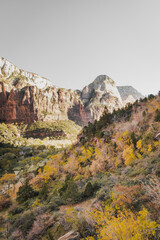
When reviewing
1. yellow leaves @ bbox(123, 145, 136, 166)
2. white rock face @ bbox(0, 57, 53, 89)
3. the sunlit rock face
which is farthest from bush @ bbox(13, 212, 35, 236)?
white rock face @ bbox(0, 57, 53, 89)

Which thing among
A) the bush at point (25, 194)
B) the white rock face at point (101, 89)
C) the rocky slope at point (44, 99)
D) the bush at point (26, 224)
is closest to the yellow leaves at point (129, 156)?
the bush at point (26, 224)

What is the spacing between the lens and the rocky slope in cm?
11150

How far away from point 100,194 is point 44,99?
119650 millimetres

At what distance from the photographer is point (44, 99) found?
4680 inches

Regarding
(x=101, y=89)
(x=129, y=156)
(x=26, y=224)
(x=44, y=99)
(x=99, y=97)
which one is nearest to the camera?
(x=26, y=224)

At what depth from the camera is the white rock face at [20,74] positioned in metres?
136

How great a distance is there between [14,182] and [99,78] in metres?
170

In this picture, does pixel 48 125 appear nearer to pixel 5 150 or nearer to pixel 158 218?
pixel 5 150

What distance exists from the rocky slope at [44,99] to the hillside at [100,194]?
92508 millimetres

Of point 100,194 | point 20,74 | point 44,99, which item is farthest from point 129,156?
point 20,74

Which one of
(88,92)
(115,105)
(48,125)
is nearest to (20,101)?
(48,125)

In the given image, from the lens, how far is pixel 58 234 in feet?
19.9

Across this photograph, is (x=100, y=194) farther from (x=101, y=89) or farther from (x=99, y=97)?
(x=101, y=89)

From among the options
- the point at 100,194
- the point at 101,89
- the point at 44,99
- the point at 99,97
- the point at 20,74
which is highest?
the point at 20,74
